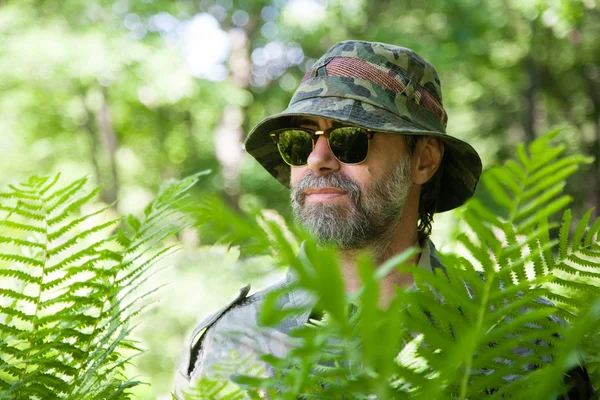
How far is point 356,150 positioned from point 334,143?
0.07m

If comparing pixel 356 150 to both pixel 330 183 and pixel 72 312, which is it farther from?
pixel 72 312

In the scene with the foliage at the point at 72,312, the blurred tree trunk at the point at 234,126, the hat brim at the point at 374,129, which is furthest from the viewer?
the blurred tree trunk at the point at 234,126

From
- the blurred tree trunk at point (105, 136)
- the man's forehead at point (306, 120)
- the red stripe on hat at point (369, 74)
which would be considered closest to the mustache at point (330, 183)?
the man's forehead at point (306, 120)

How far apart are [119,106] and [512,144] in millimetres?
8605

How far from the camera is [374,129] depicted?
1.78 metres

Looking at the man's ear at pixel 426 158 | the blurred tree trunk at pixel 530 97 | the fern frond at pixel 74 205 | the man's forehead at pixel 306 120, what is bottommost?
the fern frond at pixel 74 205

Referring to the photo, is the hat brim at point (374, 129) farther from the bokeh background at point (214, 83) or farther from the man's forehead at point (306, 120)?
the bokeh background at point (214, 83)

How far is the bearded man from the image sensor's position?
5.99 feet

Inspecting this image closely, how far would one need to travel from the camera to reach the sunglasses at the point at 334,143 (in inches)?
74.7

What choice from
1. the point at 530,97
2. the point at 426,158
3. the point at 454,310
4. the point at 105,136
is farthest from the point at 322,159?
the point at 105,136

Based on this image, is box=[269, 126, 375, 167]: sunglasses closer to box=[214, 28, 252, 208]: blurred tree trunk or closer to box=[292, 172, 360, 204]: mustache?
box=[292, 172, 360, 204]: mustache

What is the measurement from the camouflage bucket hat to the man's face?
0.10m

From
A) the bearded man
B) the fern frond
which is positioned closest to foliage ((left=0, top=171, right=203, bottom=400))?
the fern frond

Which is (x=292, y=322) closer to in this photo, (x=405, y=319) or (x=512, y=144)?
(x=405, y=319)
